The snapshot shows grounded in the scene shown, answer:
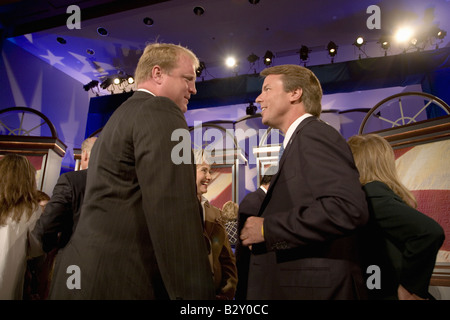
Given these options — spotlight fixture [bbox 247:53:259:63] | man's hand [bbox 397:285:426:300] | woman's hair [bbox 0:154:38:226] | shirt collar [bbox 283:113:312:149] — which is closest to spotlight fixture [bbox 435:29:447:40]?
A: spotlight fixture [bbox 247:53:259:63]

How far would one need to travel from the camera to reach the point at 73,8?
6.75m

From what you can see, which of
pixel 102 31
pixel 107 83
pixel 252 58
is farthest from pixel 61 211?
pixel 107 83

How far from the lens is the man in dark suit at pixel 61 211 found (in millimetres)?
2164

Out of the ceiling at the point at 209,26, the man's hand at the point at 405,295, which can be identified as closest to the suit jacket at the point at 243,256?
the man's hand at the point at 405,295

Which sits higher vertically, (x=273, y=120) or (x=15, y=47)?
(x=15, y=47)

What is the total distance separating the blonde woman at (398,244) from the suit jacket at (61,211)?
1959 mm

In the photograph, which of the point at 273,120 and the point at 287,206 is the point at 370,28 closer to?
the point at 273,120

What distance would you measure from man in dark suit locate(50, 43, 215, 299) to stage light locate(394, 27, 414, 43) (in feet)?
25.8

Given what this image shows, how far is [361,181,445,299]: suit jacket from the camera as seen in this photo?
150cm

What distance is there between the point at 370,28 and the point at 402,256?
700cm

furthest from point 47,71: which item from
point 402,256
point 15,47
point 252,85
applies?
point 402,256

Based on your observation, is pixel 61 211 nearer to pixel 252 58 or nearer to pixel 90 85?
pixel 252 58
